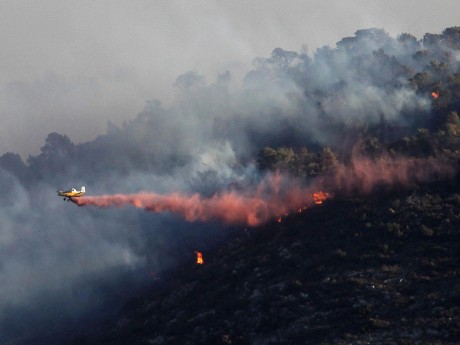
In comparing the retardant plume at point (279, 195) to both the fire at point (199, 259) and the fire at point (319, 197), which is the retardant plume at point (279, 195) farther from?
the fire at point (199, 259)

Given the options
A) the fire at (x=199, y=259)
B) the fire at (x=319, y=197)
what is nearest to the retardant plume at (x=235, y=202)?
the fire at (x=319, y=197)

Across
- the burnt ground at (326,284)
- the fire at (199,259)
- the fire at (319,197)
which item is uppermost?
the fire at (319,197)

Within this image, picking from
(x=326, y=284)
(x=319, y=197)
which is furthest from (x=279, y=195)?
(x=326, y=284)

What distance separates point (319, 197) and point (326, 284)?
29936 millimetres

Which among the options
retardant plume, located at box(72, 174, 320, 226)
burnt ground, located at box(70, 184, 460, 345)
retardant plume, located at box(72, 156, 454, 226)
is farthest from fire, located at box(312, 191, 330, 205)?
burnt ground, located at box(70, 184, 460, 345)

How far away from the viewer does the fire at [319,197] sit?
119925mm

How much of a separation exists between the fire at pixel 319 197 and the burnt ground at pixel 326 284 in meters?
2.76

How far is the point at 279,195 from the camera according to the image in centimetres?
12394

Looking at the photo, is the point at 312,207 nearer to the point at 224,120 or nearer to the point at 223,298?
the point at 223,298

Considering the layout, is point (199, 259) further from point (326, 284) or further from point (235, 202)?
point (326, 284)

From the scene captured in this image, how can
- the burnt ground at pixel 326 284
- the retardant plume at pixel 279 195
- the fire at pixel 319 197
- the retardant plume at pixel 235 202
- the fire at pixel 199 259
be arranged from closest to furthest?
1. the burnt ground at pixel 326 284
2. the retardant plume at pixel 279 195
3. the fire at pixel 319 197
4. the fire at pixel 199 259
5. the retardant plume at pixel 235 202

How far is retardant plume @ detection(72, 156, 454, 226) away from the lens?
117 m

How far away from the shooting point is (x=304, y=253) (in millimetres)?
104062

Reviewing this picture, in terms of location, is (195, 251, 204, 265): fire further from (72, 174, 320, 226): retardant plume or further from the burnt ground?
(72, 174, 320, 226): retardant plume
